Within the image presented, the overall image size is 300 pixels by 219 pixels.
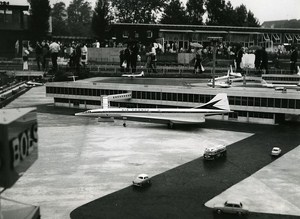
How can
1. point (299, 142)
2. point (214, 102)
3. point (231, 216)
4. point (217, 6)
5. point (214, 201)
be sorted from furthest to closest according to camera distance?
point (217, 6) < point (214, 102) < point (299, 142) < point (214, 201) < point (231, 216)

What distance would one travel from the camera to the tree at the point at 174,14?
183125 mm

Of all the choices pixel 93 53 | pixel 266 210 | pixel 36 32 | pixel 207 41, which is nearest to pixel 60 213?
pixel 266 210

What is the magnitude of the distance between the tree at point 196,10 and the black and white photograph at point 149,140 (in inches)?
3946

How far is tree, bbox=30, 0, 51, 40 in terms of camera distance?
129 metres

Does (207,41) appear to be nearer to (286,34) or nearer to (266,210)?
(286,34)

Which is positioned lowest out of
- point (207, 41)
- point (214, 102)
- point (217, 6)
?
point (214, 102)

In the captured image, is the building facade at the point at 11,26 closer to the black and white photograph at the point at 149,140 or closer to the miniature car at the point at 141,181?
the black and white photograph at the point at 149,140

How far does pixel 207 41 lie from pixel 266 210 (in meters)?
94.4

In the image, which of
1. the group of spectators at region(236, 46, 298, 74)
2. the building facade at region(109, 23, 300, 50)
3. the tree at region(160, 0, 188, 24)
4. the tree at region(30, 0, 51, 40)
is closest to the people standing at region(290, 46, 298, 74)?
the group of spectators at region(236, 46, 298, 74)

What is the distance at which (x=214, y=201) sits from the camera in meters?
26.7

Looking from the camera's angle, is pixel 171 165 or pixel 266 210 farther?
pixel 171 165

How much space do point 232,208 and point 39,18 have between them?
11652 cm

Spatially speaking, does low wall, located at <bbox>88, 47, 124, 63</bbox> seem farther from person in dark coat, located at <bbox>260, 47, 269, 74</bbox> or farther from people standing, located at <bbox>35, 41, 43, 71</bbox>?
person in dark coat, located at <bbox>260, 47, 269, 74</bbox>

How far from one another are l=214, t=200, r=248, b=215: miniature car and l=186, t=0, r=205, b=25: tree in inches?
6754
